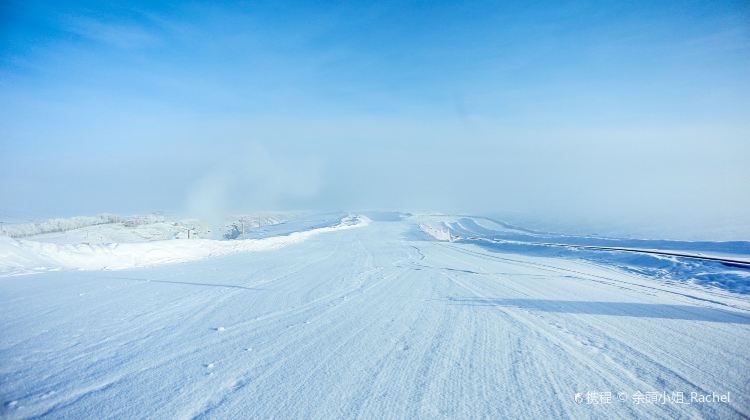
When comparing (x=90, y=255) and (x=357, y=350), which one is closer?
(x=357, y=350)

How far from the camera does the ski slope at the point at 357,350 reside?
292 centimetres

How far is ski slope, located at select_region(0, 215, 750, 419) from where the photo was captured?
292cm

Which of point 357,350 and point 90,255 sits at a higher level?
point 357,350

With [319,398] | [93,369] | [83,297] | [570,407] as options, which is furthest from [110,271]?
[570,407]

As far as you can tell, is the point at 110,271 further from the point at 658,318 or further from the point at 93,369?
the point at 658,318

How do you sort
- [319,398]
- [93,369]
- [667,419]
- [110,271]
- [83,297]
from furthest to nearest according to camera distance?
[110,271] < [83,297] < [93,369] < [319,398] < [667,419]

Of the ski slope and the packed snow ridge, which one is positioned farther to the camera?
the packed snow ridge

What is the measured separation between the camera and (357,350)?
413cm

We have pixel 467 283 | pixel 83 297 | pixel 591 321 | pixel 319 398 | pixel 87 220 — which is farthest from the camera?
pixel 87 220

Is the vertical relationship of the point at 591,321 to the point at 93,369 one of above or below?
above

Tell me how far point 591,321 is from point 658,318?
144 centimetres

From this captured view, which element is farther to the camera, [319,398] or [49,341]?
[49,341]

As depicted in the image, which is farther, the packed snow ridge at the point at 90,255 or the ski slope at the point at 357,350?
the packed snow ridge at the point at 90,255

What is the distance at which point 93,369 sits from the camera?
346cm
